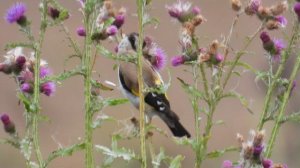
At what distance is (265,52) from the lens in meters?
4.18

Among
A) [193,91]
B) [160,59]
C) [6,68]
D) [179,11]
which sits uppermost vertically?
[179,11]

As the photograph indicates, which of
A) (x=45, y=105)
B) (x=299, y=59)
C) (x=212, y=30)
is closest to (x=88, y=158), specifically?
(x=299, y=59)

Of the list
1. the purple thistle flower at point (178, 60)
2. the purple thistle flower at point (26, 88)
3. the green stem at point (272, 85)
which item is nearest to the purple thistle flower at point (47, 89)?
the purple thistle flower at point (26, 88)

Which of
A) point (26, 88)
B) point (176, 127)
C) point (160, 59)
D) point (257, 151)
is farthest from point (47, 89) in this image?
point (176, 127)

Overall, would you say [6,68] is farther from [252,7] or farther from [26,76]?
[252,7]

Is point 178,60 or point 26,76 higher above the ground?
point 178,60

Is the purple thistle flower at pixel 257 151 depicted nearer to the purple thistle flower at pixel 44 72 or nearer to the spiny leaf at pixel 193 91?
the spiny leaf at pixel 193 91

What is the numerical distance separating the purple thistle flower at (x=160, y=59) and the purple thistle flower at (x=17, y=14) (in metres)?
0.67

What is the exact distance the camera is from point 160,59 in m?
4.29

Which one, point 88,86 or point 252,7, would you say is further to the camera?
point 252,7

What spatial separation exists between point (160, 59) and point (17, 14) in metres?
0.75

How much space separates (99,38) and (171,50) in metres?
16.6

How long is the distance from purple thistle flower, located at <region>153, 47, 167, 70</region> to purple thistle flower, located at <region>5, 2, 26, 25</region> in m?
0.67

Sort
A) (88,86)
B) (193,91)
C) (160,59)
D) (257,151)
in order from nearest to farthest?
1. (257,151)
2. (88,86)
3. (193,91)
4. (160,59)
